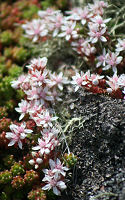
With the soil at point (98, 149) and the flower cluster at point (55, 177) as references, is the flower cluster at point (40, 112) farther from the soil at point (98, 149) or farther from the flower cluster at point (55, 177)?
the soil at point (98, 149)

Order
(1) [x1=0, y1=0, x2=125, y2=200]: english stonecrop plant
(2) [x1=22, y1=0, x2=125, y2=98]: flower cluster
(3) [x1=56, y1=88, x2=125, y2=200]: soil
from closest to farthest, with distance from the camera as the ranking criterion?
1. (3) [x1=56, y1=88, x2=125, y2=200]: soil
2. (1) [x1=0, y1=0, x2=125, y2=200]: english stonecrop plant
3. (2) [x1=22, y1=0, x2=125, y2=98]: flower cluster

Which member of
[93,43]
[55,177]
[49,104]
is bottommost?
[55,177]

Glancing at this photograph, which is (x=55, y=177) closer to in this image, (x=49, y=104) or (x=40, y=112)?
(x=40, y=112)

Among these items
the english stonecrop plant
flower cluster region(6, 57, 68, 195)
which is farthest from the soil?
flower cluster region(6, 57, 68, 195)

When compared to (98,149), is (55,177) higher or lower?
lower

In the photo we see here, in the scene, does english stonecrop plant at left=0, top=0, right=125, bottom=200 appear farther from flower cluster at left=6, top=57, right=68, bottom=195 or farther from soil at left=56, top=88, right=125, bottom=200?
soil at left=56, top=88, right=125, bottom=200

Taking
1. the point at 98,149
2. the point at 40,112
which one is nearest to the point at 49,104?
the point at 40,112

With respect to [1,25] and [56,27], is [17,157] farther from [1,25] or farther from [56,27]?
[1,25]

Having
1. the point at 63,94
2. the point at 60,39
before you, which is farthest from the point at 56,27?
the point at 63,94

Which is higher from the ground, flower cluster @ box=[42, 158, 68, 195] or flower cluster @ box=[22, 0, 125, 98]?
flower cluster @ box=[22, 0, 125, 98]
